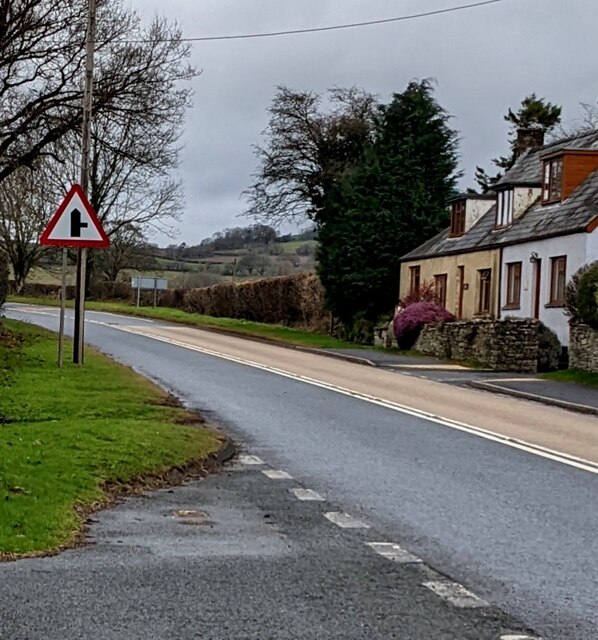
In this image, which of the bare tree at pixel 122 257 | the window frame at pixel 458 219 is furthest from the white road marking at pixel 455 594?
the bare tree at pixel 122 257

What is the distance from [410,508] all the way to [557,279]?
2438 centimetres

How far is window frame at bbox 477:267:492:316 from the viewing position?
126 feet

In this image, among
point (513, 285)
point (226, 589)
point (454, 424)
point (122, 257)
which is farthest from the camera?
point (122, 257)

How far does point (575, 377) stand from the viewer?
27547 millimetres

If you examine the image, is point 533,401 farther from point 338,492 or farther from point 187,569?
point 187,569

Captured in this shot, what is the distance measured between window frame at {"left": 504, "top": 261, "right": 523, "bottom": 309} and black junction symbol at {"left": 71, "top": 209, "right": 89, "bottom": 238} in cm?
2010

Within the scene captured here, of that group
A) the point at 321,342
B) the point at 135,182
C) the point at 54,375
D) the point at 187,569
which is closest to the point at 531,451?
the point at 187,569

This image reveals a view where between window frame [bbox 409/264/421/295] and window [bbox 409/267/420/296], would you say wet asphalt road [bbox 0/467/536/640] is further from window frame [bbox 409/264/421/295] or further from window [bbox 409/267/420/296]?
window [bbox 409/267/420/296]

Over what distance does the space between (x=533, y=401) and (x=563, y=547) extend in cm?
1457

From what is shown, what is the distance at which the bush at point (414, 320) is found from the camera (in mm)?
39250

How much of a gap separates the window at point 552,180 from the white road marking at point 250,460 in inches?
965

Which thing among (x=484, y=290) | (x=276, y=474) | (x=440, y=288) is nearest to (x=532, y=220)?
(x=484, y=290)

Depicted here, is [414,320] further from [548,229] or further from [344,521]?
[344,521]

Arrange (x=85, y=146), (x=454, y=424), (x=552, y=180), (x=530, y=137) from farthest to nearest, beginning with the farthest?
(x=530, y=137), (x=552, y=180), (x=85, y=146), (x=454, y=424)
